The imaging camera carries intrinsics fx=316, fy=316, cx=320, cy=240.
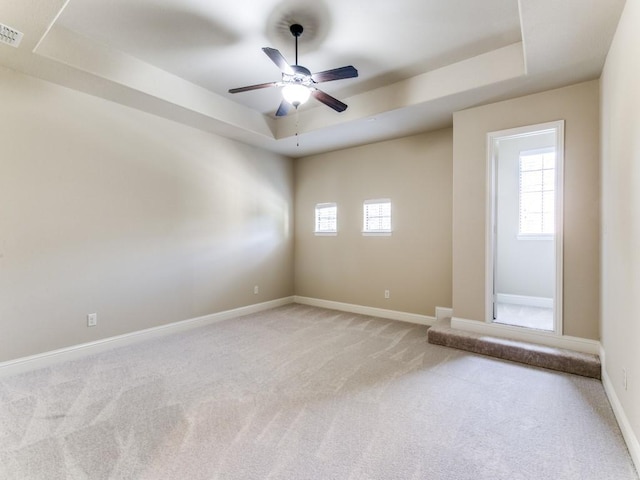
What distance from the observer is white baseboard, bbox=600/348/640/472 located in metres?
1.80

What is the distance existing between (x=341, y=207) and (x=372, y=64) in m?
2.61

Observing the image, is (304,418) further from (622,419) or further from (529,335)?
(529,335)

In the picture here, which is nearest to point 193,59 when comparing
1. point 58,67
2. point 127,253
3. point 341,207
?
point 58,67

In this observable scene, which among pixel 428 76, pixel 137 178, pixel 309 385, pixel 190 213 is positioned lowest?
pixel 309 385

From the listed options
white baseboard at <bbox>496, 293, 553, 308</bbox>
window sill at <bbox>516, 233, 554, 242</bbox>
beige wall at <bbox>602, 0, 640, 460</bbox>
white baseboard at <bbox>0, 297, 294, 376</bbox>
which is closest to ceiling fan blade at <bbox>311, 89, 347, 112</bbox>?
beige wall at <bbox>602, 0, 640, 460</bbox>

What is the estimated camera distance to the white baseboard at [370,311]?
4.74 metres

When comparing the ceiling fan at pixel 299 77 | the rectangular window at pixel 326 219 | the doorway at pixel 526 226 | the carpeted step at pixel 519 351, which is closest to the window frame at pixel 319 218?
the rectangular window at pixel 326 219

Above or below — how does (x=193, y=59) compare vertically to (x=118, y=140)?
above

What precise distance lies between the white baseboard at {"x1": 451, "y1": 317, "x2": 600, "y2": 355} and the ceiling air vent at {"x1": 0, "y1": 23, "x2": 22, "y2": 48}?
508 centimetres

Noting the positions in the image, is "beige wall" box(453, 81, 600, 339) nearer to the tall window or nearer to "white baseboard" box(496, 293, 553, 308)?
"white baseboard" box(496, 293, 553, 308)

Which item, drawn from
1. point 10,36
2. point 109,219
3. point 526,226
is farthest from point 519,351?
point 10,36

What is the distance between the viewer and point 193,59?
3.34 m

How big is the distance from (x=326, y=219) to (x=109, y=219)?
342cm

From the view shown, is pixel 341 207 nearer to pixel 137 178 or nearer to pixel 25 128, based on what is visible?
pixel 137 178
